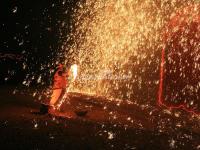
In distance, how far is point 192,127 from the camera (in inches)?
456

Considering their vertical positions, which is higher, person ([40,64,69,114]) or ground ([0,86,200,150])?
person ([40,64,69,114])

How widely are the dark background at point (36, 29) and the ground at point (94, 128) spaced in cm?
1119

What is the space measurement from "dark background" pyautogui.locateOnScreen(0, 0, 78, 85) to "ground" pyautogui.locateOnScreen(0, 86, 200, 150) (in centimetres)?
1119

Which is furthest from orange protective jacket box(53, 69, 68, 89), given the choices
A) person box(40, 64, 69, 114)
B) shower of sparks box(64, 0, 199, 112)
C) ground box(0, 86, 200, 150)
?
shower of sparks box(64, 0, 199, 112)

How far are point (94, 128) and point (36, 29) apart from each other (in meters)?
22.1

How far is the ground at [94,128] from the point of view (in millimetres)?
7988

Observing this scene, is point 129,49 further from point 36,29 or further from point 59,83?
point 59,83

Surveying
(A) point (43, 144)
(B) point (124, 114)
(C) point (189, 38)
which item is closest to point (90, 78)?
(C) point (189, 38)

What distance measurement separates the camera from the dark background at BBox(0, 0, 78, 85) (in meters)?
27.2

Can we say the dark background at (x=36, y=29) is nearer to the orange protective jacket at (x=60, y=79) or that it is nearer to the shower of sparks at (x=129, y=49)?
the shower of sparks at (x=129, y=49)

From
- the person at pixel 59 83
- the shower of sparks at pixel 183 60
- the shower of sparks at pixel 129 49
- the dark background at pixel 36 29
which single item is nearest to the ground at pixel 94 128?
the person at pixel 59 83

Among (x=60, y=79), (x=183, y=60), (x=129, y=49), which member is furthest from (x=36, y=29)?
(x=60, y=79)

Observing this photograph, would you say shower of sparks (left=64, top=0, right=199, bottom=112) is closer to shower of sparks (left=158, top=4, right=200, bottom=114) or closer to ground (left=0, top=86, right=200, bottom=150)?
shower of sparks (left=158, top=4, right=200, bottom=114)

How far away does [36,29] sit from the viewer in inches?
1209
